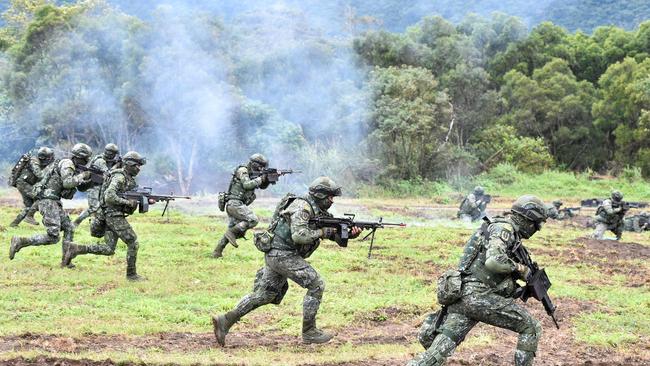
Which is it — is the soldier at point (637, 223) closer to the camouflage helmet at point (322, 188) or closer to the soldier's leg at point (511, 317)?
the camouflage helmet at point (322, 188)

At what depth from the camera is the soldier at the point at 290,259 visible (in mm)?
8758

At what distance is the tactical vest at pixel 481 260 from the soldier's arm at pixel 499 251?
8cm

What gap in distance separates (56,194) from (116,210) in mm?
1780

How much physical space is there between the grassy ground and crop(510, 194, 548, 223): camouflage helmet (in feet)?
→ 6.64

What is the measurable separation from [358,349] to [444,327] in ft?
6.17

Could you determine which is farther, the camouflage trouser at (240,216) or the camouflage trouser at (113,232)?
the camouflage trouser at (240,216)

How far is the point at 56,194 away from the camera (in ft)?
43.9

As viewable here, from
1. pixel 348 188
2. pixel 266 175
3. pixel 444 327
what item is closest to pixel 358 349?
pixel 444 327

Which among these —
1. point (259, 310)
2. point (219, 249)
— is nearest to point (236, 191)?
point (219, 249)

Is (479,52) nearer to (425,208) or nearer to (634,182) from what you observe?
(634,182)

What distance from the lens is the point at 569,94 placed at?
41.5 meters

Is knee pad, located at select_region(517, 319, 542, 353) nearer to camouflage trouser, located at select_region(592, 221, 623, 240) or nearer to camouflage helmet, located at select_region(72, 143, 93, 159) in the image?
camouflage helmet, located at select_region(72, 143, 93, 159)

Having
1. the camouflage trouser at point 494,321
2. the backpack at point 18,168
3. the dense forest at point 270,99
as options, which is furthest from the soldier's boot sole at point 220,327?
the dense forest at point 270,99

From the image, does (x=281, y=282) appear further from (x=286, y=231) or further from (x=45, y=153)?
(x=45, y=153)
